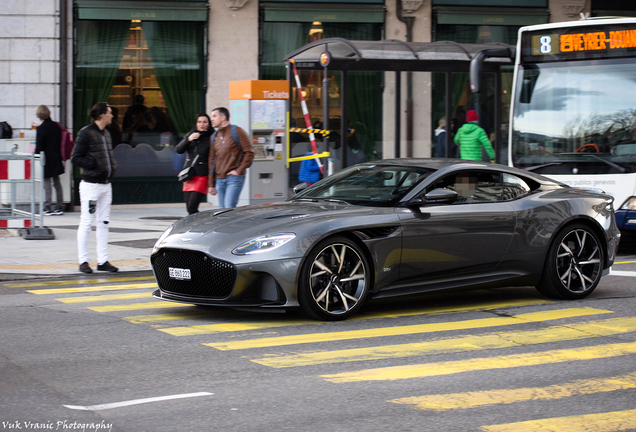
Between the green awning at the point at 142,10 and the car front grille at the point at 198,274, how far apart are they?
12.4m

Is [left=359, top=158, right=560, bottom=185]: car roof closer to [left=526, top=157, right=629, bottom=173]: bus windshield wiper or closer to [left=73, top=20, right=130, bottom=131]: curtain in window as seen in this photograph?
[left=526, top=157, right=629, bottom=173]: bus windshield wiper

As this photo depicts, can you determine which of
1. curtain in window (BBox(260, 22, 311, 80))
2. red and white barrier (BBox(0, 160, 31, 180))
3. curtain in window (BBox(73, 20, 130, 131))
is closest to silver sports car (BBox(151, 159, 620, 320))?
red and white barrier (BBox(0, 160, 31, 180))

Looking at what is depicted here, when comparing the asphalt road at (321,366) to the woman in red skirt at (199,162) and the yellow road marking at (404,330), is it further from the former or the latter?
the woman in red skirt at (199,162)

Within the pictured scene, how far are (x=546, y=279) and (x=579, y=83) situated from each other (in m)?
5.03

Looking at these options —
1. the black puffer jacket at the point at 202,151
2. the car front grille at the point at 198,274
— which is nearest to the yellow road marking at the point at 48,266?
the black puffer jacket at the point at 202,151

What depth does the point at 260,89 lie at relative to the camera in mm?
15617

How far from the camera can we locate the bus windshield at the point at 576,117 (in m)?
12.6

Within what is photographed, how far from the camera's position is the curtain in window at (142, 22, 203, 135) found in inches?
774

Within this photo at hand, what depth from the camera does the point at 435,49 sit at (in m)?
17.8

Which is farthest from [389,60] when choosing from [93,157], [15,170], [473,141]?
[93,157]

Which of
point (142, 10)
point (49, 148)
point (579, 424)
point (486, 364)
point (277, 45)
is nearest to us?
point (579, 424)

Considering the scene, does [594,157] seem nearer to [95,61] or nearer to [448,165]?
[448,165]

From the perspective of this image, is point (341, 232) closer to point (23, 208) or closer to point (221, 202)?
point (221, 202)

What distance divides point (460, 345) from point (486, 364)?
1.95ft
